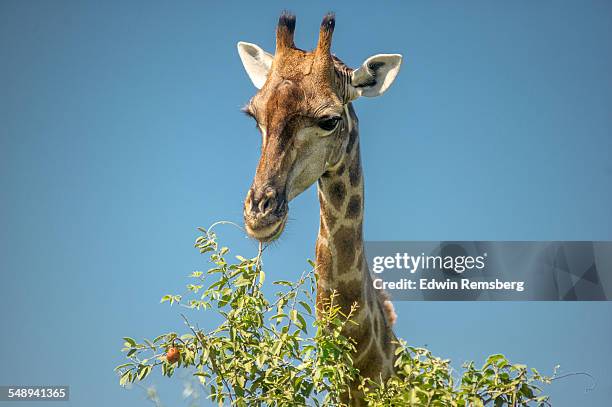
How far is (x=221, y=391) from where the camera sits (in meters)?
4.68

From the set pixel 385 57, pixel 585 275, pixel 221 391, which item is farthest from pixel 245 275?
pixel 585 275

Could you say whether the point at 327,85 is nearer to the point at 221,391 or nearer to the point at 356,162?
the point at 356,162

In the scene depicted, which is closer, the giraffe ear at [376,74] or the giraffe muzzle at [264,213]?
the giraffe muzzle at [264,213]

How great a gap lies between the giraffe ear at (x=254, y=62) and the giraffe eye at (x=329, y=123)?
1133 mm

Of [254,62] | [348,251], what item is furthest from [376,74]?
[348,251]

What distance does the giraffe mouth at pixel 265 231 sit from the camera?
15.2 feet

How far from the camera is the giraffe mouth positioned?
4.64 metres

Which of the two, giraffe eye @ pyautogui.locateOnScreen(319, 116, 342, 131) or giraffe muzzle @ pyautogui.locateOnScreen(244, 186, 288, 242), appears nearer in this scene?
giraffe muzzle @ pyautogui.locateOnScreen(244, 186, 288, 242)

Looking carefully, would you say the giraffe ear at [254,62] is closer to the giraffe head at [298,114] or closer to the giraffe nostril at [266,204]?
the giraffe head at [298,114]

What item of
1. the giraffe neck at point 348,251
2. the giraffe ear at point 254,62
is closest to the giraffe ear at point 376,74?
the giraffe neck at point 348,251

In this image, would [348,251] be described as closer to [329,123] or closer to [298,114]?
[329,123]

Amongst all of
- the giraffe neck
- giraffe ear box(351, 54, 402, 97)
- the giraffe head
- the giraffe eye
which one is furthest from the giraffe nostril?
giraffe ear box(351, 54, 402, 97)

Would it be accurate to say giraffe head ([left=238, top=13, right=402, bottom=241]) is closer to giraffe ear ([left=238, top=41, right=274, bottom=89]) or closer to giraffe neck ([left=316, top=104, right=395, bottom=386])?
giraffe neck ([left=316, top=104, right=395, bottom=386])

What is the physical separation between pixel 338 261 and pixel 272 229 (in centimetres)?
107
